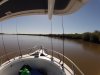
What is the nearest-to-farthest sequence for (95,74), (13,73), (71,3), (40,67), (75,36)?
1. (71,3)
2. (13,73)
3. (40,67)
4. (95,74)
5. (75,36)

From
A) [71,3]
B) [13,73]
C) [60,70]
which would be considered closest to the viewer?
[71,3]

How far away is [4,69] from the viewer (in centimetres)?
452

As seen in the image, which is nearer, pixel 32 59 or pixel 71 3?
pixel 71 3

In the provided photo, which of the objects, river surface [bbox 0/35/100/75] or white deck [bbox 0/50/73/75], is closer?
white deck [bbox 0/50/73/75]

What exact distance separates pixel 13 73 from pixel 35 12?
2.61 meters

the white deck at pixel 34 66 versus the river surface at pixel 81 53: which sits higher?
the white deck at pixel 34 66

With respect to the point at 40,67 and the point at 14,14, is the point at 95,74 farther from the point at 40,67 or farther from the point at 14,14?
the point at 14,14

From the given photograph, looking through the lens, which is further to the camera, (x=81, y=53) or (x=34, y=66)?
(x=81, y=53)

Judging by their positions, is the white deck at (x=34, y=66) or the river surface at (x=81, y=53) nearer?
the white deck at (x=34, y=66)

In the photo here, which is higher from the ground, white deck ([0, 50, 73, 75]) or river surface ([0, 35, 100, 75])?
white deck ([0, 50, 73, 75])

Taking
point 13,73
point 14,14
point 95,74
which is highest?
point 14,14

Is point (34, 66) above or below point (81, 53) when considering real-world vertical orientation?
above

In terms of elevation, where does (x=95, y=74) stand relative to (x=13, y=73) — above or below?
below

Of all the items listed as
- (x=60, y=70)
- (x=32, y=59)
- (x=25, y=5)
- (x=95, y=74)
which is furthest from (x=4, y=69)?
(x=95, y=74)
